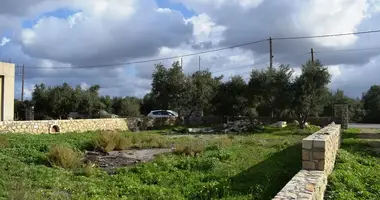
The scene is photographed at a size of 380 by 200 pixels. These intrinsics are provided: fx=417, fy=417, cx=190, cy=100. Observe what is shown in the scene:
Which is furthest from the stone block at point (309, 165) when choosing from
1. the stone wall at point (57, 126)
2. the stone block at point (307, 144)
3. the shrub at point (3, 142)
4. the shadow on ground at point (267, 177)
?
the stone wall at point (57, 126)

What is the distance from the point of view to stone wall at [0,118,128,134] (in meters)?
22.0

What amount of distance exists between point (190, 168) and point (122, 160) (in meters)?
3.43

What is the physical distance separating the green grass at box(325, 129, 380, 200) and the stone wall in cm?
1651

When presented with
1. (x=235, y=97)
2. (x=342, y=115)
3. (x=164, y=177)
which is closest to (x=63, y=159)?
(x=164, y=177)

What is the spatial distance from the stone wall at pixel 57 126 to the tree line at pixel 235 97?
7971mm

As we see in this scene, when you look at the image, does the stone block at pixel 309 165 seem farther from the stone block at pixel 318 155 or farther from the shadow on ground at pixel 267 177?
the shadow on ground at pixel 267 177

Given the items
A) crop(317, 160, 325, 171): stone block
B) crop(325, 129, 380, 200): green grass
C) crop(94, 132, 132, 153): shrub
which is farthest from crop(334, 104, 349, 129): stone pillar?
crop(317, 160, 325, 171): stone block

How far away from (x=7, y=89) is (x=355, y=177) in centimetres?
2550

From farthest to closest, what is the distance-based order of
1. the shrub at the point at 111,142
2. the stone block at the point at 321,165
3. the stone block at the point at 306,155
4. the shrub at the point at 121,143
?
the shrub at the point at 121,143 → the shrub at the point at 111,142 → the stone block at the point at 306,155 → the stone block at the point at 321,165

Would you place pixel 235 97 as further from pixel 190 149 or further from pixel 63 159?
pixel 63 159

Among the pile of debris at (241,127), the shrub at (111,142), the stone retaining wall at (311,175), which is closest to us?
the stone retaining wall at (311,175)

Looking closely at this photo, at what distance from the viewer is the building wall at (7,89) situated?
2891 cm

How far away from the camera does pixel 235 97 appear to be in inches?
A: 1513

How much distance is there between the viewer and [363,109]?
51.2 metres
